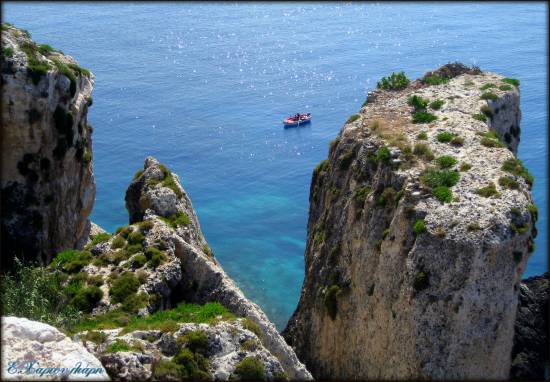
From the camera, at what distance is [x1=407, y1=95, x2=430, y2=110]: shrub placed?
41938 mm

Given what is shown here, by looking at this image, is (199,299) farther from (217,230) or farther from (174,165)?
(174,165)

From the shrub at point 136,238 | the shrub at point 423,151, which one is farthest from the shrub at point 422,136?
the shrub at point 136,238

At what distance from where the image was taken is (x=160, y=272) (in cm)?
3216

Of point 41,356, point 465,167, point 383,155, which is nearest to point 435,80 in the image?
point 383,155

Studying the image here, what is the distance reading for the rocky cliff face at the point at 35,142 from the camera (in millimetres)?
37906

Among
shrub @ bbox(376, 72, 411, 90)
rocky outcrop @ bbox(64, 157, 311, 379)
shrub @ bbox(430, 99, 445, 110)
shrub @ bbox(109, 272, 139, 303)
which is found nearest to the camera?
rocky outcrop @ bbox(64, 157, 311, 379)

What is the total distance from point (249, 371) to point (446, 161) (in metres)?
15.5

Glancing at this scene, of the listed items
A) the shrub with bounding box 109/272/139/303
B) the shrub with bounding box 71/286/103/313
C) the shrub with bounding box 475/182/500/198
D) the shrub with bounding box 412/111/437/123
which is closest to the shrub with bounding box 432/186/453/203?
the shrub with bounding box 475/182/500/198

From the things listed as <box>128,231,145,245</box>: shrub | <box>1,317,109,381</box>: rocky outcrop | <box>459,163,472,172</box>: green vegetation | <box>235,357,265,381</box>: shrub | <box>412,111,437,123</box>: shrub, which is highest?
Answer: <box>412,111,437,123</box>: shrub

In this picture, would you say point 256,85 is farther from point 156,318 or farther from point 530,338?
point 156,318

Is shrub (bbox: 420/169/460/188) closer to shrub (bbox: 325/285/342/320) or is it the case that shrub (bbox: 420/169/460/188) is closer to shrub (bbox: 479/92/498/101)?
shrub (bbox: 325/285/342/320)

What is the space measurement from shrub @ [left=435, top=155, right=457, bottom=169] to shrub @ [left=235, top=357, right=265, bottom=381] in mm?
14831

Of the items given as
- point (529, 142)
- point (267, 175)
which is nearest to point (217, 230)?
point (267, 175)

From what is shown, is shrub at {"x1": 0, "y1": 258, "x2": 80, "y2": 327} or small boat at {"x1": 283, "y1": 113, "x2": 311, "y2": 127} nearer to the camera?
shrub at {"x1": 0, "y1": 258, "x2": 80, "y2": 327}
